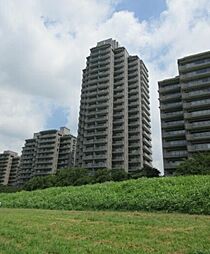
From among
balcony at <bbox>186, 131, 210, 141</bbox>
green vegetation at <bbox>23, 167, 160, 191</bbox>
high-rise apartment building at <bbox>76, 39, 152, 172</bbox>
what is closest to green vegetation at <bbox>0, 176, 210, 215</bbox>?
green vegetation at <bbox>23, 167, 160, 191</bbox>

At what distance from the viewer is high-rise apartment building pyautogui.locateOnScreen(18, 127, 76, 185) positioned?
106 meters

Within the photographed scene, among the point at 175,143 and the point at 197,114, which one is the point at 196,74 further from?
the point at 175,143

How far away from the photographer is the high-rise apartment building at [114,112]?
77.4 metres

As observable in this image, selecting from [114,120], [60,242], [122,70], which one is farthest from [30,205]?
[122,70]

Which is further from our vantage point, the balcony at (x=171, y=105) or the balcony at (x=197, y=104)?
the balcony at (x=171, y=105)

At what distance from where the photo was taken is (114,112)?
84750 mm

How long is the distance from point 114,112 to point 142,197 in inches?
2637

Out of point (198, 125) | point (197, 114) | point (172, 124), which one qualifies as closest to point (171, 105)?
point (172, 124)

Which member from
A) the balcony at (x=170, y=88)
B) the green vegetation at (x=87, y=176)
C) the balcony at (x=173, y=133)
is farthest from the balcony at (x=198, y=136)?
the balcony at (x=170, y=88)

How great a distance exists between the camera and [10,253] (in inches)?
259

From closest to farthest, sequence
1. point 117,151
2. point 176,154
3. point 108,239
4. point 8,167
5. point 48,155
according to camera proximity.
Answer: point 108,239, point 176,154, point 117,151, point 48,155, point 8,167

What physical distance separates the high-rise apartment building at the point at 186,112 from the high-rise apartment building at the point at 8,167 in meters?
100

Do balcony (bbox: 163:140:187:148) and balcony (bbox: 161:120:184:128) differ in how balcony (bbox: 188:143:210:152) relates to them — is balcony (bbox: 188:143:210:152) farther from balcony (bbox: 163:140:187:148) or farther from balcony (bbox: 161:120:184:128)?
balcony (bbox: 161:120:184:128)

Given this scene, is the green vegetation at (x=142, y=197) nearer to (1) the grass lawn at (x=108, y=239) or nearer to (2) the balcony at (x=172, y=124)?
(1) the grass lawn at (x=108, y=239)
